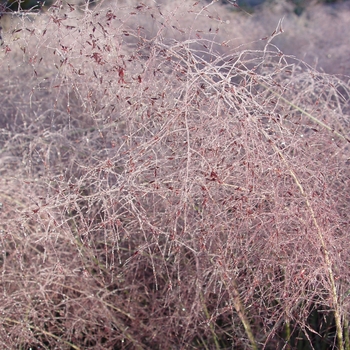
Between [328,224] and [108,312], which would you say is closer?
[328,224]

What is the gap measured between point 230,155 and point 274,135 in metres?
0.14

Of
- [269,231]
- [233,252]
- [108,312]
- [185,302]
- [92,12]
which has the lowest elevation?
[108,312]

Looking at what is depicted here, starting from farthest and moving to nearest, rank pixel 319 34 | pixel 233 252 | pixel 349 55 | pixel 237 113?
pixel 319 34 < pixel 349 55 < pixel 233 252 < pixel 237 113

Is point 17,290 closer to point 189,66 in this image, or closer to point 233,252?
point 233,252

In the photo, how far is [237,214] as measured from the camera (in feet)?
4.62

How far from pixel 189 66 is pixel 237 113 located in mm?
200

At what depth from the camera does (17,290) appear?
192 centimetres

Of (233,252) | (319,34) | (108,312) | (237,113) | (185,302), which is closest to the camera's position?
(237,113)

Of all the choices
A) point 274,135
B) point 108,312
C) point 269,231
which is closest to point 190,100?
point 274,135

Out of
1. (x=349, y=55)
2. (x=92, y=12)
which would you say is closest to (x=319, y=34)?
(x=349, y=55)

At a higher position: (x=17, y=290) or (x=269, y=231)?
(x=269, y=231)

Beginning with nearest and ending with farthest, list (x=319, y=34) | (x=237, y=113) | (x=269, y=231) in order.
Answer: (x=237, y=113), (x=269, y=231), (x=319, y=34)

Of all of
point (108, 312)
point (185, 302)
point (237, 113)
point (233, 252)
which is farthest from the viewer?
point (108, 312)

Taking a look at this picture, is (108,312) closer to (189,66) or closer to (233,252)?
(233,252)
